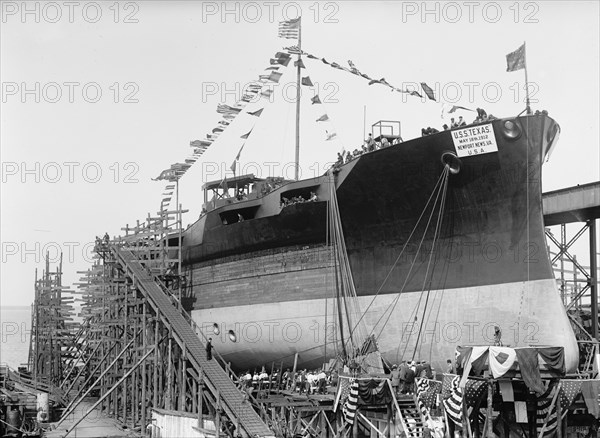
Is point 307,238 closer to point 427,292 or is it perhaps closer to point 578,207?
point 427,292

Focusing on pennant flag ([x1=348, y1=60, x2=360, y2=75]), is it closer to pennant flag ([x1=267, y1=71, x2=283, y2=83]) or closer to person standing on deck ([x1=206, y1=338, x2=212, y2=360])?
pennant flag ([x1=267, y1=71, x2=283, y2=83])

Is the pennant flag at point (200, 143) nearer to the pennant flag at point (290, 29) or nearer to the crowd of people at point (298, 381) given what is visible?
the pennant flag at point (290, 29)

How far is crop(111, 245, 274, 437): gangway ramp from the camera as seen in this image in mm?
20002

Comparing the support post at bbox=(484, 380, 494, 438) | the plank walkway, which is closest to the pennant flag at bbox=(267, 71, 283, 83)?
the plank walkway

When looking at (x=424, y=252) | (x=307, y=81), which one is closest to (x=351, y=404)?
(x=424, y=252)

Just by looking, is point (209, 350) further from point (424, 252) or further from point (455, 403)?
point (455, 403)

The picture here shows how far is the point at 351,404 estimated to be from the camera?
63.7ft

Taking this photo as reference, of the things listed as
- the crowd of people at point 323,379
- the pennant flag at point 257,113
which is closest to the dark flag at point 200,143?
the pennant flag at point 257,113

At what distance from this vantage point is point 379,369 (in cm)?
2148

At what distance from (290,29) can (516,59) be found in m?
9.93

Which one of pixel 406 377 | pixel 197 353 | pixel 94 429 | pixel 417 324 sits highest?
pixel 417 324

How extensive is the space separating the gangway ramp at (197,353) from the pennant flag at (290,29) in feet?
32.0

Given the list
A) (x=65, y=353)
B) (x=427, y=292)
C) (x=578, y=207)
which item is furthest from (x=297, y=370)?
(x=65, y=353)

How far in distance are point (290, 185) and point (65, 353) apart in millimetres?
20947
